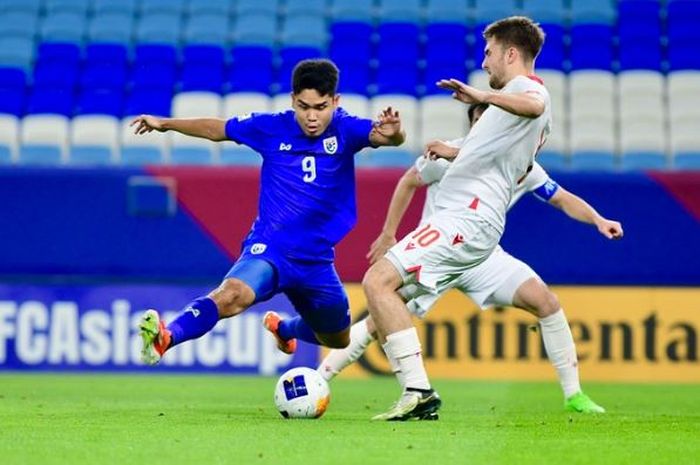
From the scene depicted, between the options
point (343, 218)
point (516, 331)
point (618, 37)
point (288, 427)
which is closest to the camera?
point (288, 427)

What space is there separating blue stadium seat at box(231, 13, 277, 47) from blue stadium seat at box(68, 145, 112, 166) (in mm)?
2395

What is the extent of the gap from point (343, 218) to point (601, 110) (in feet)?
25.0

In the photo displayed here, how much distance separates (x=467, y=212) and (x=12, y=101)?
9294mm

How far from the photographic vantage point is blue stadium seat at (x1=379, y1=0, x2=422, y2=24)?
17.4 meters

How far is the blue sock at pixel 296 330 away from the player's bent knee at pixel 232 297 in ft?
3.83

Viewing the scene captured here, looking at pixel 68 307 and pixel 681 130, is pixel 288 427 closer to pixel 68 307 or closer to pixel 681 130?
pixel 68 307

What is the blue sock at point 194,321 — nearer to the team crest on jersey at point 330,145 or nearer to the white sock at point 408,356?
the white sock at point 408,356

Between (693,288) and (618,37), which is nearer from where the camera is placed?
(693,288)

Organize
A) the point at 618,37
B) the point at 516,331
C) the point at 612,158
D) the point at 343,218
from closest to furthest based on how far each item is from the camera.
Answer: the point at 343,218 → the point at 516,331 → the point at 612,158 → the point at 618,37

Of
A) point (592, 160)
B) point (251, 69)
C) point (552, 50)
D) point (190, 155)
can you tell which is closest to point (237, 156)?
point (190, 155)

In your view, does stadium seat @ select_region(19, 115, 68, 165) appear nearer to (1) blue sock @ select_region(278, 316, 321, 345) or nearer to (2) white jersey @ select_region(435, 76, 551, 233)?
(1) blue sock @ select_region(278, 316, 321, 345)

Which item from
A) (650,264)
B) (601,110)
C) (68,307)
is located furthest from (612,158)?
(68,307)

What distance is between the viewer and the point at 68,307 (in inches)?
558

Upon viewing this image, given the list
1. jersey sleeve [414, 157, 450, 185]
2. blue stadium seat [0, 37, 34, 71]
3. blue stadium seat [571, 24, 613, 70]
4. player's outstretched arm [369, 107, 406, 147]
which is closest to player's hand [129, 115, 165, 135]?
player's outstretched arm [369, 107, 406, 147]
